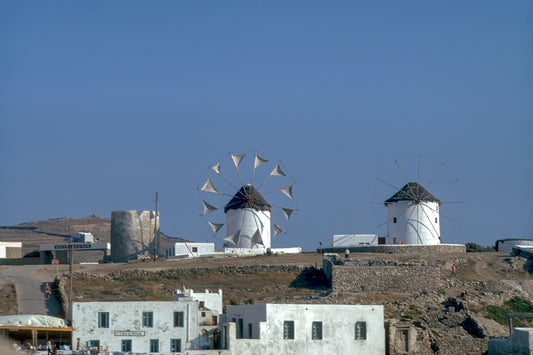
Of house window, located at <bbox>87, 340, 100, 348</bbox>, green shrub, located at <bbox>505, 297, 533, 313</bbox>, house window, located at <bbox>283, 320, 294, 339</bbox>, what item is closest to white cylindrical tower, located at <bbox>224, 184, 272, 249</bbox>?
green shrub, located at <bbox>505, 297, 533, 313</bbox>

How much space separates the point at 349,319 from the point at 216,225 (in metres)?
25.4

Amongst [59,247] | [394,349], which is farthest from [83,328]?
[59,247]

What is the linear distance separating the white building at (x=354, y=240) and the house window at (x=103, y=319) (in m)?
24.5

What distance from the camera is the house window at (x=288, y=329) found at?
36.7m

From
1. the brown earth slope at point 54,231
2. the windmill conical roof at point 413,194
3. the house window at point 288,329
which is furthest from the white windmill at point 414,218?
the brown earth slope at point 54,231

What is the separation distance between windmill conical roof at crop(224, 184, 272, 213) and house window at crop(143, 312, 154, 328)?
81.8 ft

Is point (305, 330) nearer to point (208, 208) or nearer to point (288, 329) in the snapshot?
point (288, 329)

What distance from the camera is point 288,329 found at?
121 ft

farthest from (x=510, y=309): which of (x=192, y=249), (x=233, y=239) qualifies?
(x=192, y=249)

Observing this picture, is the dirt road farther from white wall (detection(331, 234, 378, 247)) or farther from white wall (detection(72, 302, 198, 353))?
white wall (detection(331, 234, 378, 247))

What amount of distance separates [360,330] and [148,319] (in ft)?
26.6

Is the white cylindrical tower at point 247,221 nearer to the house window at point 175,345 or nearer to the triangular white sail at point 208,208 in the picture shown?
the triangular white sail at point 208,208

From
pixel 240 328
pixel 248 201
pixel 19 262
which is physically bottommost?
pixel 240 328

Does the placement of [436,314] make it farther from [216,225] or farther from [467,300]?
[216,225]
